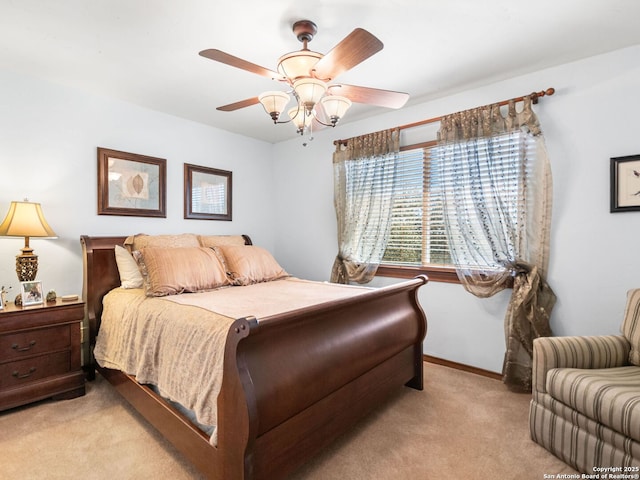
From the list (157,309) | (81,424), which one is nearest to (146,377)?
(157,309)

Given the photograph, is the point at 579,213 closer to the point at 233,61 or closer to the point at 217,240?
the point at 233,61

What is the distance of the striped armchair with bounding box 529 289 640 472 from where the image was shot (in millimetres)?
1484

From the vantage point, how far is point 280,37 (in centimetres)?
212

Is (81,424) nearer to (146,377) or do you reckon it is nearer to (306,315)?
(146,377)

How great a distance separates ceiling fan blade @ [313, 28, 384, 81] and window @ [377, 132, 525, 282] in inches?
62.5

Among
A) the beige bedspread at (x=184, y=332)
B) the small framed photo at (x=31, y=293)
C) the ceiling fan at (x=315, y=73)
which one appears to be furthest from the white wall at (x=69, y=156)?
the ceiling fan at (x=315, y=73)

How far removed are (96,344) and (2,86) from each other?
7.00ft

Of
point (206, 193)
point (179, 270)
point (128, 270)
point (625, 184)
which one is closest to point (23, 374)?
point (128, 270)

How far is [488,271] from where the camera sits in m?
2.77

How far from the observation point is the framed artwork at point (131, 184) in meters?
3.05

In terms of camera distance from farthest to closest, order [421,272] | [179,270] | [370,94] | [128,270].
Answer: [421,272], [128,270], [179,270], [370,94]

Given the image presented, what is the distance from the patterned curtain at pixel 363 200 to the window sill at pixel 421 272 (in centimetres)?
13

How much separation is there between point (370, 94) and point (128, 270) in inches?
94.9

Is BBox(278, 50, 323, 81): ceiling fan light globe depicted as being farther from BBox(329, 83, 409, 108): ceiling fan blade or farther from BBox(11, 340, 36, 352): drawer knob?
BBox(11, 340, 36, 352): drawer knob
